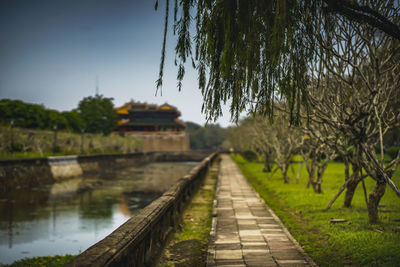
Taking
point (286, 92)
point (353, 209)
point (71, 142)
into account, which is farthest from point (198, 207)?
point (71, 142)

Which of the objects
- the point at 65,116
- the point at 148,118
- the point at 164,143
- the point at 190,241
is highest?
the point at 148,118

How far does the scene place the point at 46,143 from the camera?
2641 cm

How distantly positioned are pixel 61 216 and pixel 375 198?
9.51 metres

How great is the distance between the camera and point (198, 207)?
371 inches

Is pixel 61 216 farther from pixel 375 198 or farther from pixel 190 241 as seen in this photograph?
pixel 375 198

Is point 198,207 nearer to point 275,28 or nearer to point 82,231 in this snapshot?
point 82,231

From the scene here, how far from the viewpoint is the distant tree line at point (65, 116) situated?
3186 cm

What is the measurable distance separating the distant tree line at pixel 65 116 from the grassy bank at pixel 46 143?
1432 millimetres

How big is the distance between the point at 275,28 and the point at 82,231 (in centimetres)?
819

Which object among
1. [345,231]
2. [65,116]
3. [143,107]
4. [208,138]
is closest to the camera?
[345,231]

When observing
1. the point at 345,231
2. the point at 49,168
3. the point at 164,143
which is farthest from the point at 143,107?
the point at 345,231

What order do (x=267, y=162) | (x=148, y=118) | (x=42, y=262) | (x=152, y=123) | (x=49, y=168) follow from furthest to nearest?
(x=148, y=118), (x=152, y=123), (x=267, y=162), (x=49, y=168), (x=42, y=262)

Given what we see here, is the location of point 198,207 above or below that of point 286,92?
below

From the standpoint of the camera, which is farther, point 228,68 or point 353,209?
point 353,209
